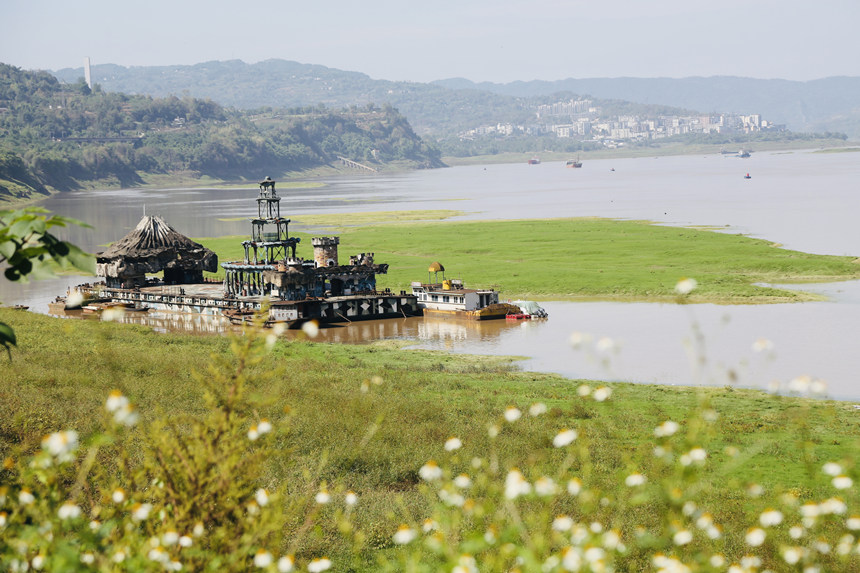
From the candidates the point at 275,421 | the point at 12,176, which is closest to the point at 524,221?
the point at 275,421

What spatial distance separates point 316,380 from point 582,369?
14347 mm

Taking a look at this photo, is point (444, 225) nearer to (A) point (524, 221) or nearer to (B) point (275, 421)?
(A) point (524, 221)

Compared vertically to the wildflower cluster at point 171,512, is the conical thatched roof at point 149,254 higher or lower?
lower

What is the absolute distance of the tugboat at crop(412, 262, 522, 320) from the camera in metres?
59.9

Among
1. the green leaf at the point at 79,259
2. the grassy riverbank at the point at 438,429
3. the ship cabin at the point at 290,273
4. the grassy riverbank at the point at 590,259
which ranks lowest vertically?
the grassy riverbank at the point at 590,259

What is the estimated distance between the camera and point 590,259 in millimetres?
81812

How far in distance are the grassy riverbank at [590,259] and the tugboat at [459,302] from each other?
573 centimetres

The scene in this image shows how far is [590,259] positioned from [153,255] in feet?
123

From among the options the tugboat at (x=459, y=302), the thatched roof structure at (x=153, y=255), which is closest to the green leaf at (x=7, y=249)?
the tugboat at (x=459, y=302)

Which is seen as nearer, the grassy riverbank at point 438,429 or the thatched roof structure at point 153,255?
the grassy riverbank at point 438,429

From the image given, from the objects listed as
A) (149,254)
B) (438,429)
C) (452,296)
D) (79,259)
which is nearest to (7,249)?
(79,259)

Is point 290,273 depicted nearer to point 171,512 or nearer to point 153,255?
point 153,255

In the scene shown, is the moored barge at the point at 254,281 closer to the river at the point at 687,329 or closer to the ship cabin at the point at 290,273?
the ship cabin at the point at 290,273

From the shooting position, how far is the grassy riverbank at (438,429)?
1591 cm
